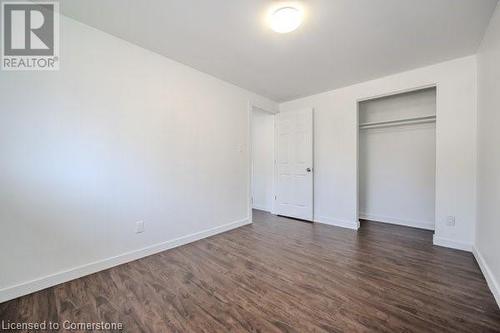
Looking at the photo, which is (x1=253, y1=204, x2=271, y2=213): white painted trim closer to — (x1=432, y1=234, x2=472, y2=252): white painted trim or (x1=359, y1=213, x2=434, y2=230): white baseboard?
(x1=359, y1=213, x2=434, y2=230): white baseboard

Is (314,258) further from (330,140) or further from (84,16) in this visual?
(84,16)

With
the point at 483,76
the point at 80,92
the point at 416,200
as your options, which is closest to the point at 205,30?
the point at 80,92

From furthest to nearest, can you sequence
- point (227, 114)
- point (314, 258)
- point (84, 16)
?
point (227, 114), point (314, 258), point (84, 16)

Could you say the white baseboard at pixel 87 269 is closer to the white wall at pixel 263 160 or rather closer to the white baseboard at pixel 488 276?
the white wall at pixel 263 160

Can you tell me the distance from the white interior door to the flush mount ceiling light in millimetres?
2232

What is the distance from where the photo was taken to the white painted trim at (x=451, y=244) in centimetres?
261

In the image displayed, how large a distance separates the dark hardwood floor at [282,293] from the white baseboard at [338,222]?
2.66 ft

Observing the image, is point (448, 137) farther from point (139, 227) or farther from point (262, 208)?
point (139, 227)

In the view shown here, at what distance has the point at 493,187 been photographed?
6.04 ft

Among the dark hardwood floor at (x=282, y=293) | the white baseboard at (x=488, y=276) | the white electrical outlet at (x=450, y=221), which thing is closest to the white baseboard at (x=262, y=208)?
the dark hardwood floor at (x=282, y=293)

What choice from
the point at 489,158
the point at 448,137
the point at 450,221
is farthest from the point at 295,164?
the point at 489,158

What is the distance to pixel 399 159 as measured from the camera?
12.6 feet

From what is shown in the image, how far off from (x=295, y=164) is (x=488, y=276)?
283 cm

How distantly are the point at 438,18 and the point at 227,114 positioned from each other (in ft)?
8.82
